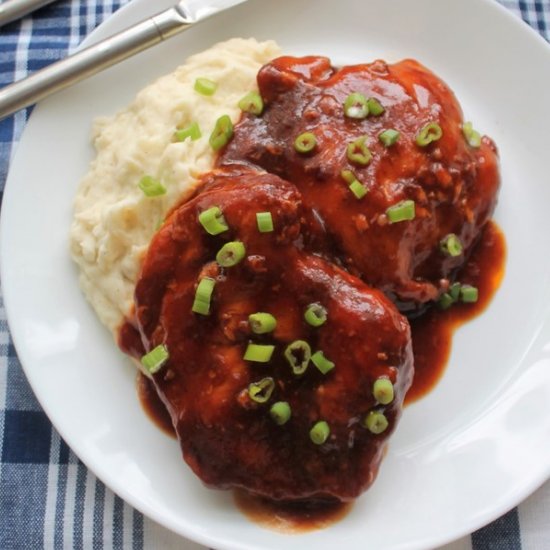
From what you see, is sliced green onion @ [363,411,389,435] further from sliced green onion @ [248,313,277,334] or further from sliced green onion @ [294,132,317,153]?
sliced green onion @ [294,132,317,153]

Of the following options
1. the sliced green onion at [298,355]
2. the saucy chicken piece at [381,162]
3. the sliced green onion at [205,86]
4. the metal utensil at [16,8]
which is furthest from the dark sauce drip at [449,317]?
the metal utensil at [16,8]

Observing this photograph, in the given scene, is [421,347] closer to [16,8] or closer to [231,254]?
[231,254]

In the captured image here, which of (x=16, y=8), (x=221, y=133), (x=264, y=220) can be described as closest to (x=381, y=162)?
(x=264, y=220)

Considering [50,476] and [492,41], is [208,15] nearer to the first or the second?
[492,41]

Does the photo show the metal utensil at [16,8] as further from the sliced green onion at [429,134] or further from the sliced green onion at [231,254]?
the sliced green onion at [429,134]

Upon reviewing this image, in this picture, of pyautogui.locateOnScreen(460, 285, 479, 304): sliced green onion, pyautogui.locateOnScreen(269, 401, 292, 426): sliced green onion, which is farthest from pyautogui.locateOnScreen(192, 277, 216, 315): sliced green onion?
pyautogui.locateOnScreen(460, 285, 479, 304): sliced green onion
